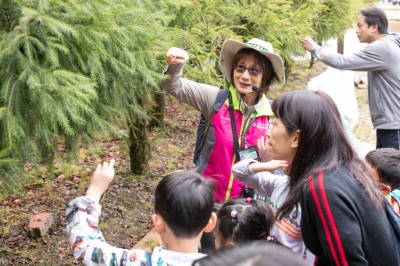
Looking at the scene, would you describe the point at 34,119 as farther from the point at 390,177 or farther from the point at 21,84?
the point at 390,177

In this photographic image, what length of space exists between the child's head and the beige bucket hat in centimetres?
108

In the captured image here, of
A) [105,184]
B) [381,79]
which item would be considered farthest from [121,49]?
[381,79]

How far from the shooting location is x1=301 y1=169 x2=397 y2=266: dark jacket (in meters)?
1.83

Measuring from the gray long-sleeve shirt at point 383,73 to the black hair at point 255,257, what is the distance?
3.98m

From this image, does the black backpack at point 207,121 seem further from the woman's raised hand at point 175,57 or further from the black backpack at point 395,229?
the black backpack at point 395,229

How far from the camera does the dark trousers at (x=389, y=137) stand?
4691 mm

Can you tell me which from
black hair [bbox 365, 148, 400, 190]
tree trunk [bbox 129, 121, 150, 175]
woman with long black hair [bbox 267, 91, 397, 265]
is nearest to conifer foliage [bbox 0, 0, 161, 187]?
woman with long black hair [bbox 267, 91, 397, 265]

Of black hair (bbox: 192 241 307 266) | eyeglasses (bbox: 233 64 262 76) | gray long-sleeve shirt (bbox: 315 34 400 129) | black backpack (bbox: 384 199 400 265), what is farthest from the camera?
gray long-sleeve shirt (bbox: 315 34 400 129)

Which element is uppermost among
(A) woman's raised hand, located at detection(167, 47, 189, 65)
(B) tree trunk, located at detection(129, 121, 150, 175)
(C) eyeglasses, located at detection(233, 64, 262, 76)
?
(A) woman's raised hand, located at detection(167, 47, 189, 65)

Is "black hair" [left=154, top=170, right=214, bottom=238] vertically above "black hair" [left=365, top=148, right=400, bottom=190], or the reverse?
"black hair" [left=154, top=170, right=214, bottom=238]

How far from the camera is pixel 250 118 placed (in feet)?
10.3

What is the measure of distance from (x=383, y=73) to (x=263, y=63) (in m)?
1.94

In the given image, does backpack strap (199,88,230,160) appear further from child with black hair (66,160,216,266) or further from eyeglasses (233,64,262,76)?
child with black hair (66,160,216,266)

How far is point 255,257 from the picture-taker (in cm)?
101
